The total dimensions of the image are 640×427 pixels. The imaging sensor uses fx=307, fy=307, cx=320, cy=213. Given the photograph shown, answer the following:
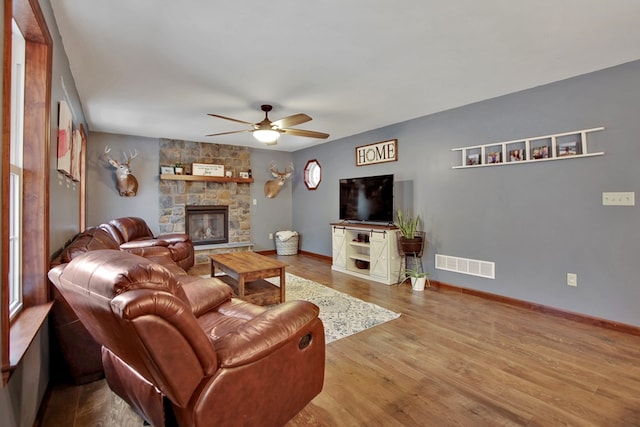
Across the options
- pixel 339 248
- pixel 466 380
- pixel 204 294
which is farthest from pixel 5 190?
pixel 339 248

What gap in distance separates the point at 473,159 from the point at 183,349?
152 inches

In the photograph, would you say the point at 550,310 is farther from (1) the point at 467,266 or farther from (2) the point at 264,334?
(2) the point at 264,334

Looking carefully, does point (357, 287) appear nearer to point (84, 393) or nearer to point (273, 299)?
point (273, 299)

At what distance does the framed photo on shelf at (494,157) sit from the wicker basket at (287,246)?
4241mm

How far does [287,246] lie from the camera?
22.3 feet

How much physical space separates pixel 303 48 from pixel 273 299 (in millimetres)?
2413

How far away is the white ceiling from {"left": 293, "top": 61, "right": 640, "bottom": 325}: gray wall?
0.27m

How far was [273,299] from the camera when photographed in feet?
10.8

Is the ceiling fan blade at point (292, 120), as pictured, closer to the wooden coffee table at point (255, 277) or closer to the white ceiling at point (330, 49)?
the white ceiling at point (330, 49)

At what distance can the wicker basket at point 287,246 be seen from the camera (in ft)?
22.2

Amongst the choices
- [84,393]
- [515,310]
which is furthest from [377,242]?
[84,393]

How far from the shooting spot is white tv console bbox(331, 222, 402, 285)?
4395mm

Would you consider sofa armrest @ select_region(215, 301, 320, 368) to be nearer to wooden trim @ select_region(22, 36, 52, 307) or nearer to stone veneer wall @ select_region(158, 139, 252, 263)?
wooden trim @ select_region(22, 36, 52, 307)

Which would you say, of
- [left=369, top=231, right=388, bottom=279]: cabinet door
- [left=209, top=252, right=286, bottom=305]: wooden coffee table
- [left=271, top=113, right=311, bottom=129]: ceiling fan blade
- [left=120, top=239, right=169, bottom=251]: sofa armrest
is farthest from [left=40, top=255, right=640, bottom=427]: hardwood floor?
[left=120, top=239, right=169, bottom=251]: sofa armrest
